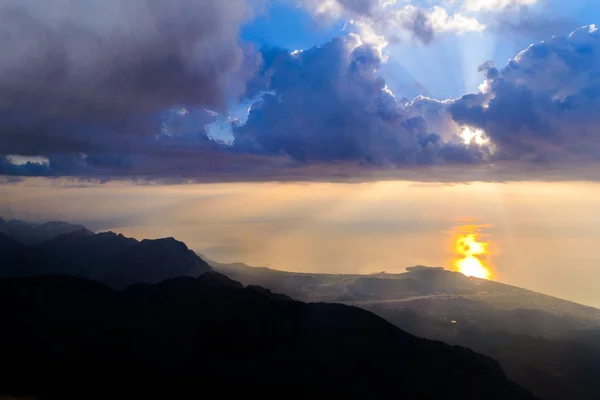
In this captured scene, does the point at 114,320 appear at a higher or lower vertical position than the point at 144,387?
higher

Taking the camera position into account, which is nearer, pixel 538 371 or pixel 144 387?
pixel 144 387

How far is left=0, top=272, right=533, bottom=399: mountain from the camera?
13025 centimetres

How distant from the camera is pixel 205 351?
510 feet

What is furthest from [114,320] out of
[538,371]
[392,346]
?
[538,371]

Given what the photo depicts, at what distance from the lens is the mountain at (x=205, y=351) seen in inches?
5128

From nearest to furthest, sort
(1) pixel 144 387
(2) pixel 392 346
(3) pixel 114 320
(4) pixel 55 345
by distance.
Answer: (1) pixel 144 387 → (4) pixel 55 345 → (3) pixel 114 320 → (2) pixel 392 346

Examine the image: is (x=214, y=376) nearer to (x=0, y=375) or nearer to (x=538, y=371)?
(x=0, y=375)

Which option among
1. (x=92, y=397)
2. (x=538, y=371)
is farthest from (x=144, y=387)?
(x=538, y=371)

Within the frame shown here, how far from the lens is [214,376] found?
Answer: 140 meters

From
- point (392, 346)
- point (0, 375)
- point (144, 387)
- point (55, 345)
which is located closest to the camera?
point (0, 375)

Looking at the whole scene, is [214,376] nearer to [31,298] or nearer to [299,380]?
[299,380]

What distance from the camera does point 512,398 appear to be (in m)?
156

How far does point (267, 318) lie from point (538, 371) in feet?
368

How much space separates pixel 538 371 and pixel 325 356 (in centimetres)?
9415
